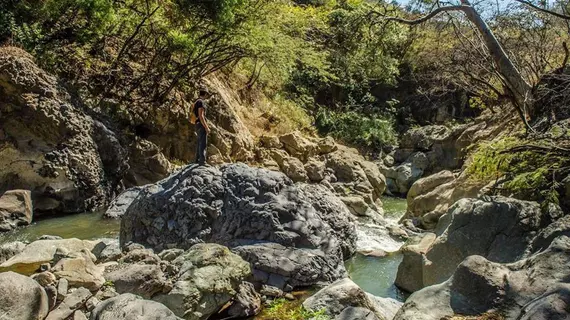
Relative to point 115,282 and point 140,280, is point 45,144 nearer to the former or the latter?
point 115,282

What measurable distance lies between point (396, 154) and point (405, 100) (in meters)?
6.79

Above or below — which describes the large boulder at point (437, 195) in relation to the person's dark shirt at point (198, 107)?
below

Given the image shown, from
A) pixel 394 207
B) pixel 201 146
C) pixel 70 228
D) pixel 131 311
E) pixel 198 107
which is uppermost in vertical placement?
pixel 198 107

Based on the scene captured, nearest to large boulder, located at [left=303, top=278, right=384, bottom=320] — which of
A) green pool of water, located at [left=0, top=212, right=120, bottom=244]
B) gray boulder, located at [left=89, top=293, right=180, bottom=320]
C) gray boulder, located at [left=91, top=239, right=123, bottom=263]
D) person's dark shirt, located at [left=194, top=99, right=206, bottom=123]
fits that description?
gray boulder, located at [left=89, top=293, right=180, bottom=320]

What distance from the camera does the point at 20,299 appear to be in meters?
3.65

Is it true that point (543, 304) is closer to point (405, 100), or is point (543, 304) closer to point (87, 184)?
point (87, 184)

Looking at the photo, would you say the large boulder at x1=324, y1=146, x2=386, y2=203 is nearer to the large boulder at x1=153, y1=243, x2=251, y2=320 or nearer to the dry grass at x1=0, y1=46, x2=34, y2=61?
the large boulder at x1=153, y1=243, x2=251, y2=320

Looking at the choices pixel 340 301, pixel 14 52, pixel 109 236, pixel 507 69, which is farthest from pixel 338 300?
pixel 14 52

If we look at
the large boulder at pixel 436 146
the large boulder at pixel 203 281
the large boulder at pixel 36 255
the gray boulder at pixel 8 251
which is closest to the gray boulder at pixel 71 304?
the large boulder at pixel 203 281

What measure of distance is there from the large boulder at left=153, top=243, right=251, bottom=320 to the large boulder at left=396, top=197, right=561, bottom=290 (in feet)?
8.14

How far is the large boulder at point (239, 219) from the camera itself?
6590 mm

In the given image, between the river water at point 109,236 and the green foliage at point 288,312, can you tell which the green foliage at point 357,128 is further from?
the green foliage at point 288,312

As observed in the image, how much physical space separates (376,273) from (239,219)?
2533 millimetres

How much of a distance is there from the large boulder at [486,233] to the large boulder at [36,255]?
15.2 ft
